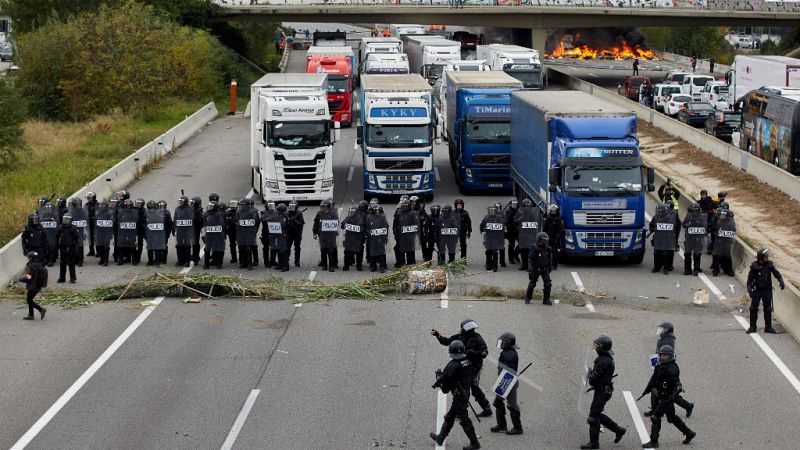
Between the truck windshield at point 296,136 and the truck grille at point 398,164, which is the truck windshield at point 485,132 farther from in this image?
the truck windshield at point 296,136

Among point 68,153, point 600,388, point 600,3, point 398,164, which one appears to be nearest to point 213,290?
point 600,388

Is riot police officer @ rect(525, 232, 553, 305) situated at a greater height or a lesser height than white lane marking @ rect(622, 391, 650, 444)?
greater

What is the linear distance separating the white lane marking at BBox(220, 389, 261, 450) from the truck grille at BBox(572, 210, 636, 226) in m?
11.6

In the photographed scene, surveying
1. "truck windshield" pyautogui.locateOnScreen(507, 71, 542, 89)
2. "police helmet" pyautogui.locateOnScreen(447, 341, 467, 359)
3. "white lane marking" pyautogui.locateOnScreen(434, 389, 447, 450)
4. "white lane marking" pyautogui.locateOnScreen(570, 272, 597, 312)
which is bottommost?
"white lane marking" pyautogui.locateOnScreen(570, 272, 597, 312)

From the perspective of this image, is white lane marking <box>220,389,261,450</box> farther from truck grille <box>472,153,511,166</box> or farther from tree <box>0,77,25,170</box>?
tree <box>0,77,25,170</box>

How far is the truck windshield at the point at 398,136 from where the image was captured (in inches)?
1479

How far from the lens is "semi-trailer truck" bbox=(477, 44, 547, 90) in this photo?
55.0m

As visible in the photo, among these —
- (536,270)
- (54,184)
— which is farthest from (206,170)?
(536,270)

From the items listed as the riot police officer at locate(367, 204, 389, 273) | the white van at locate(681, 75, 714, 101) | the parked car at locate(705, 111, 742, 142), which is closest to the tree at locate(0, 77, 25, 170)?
the riot police officer at locate(367, 204, 389, 273)

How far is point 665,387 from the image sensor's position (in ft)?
53.4

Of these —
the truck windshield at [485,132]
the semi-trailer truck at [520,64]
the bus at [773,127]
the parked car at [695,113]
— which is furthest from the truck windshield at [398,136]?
the parked car at [695,113]

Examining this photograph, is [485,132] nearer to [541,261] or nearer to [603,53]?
[541,261]

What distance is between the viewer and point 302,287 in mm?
26031

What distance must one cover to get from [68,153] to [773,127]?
81.7ft
